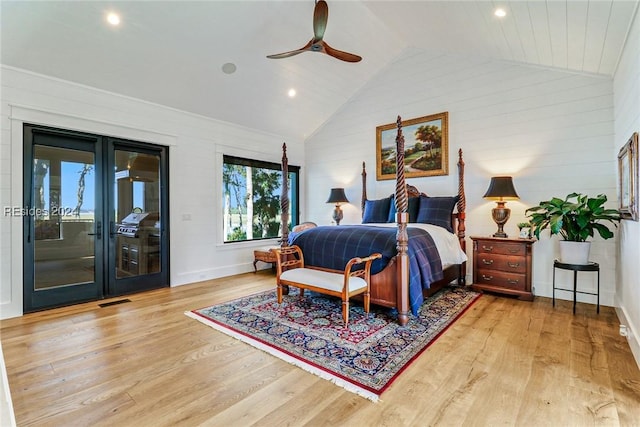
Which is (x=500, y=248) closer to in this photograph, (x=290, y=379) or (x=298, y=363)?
(x=298, y=363)

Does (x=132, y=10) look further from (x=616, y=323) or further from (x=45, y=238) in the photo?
(x=616, y=323)

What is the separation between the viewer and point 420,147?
525 centimetres

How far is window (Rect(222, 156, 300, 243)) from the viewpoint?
225 inches

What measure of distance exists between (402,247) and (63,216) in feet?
13.3

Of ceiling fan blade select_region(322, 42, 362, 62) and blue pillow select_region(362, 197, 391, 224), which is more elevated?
ceiling fan blade select_region(322, 42, 362, 62)

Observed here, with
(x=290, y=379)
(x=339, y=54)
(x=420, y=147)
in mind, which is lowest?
(x=290, y=379)

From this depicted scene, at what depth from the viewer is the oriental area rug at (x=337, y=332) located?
224 centimetres

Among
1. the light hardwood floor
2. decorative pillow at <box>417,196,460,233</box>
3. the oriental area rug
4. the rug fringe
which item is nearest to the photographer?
the light hardwood floor

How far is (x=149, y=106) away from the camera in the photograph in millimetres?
4512

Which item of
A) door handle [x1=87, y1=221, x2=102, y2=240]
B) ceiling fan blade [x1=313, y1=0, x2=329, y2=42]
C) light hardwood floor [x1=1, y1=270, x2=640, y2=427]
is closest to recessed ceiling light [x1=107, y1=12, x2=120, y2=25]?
ceiling fan blade [x1=313, y1=0, x2=329, y2=42]

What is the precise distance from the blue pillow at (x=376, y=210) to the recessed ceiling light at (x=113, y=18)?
4.16 metres

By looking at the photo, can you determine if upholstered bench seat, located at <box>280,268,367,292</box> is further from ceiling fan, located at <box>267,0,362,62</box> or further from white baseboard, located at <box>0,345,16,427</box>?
ceiling fan, located at <box>267,0,362,62</box>

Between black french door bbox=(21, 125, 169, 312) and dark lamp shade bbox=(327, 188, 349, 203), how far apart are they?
2.89 metres

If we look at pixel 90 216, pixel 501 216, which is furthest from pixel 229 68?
pixel 501 216
